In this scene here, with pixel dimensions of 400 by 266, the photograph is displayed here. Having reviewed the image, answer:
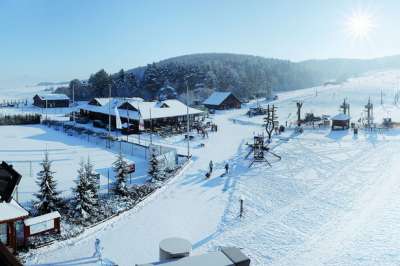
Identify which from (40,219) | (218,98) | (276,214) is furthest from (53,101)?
(276,214)

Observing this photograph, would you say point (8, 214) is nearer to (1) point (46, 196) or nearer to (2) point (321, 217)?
(1) point (46, 196)

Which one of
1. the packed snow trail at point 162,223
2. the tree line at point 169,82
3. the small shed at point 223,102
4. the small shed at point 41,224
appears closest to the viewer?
the packed snow trail at point 162,223

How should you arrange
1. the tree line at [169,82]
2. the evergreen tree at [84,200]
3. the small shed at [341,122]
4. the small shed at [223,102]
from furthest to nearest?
the tree line at [169,82]
the small shed at [223,102]
the small shed at [341,122]
the evergreen tree at [84,200]

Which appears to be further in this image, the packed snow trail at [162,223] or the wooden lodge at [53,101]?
the wooden lodge at [53,101]

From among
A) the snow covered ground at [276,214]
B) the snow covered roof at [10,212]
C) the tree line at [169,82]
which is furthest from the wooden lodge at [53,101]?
the snow covered roof at [10,212]

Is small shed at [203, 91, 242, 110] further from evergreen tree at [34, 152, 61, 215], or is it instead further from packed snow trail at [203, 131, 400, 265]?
evergreen tree at [34, 152, 61, 215]

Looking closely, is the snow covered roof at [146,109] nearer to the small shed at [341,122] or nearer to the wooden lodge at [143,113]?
the wooden lodge at [143,113]
